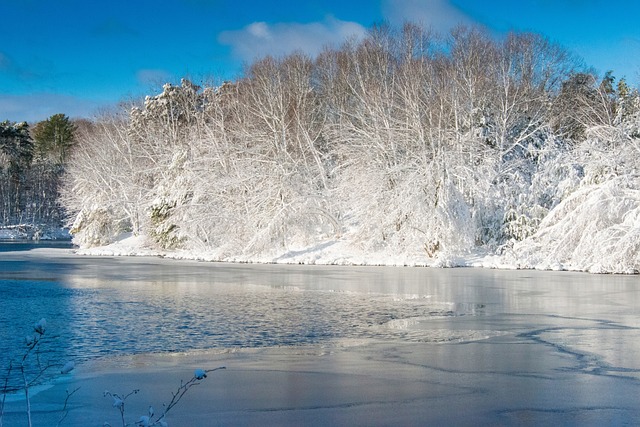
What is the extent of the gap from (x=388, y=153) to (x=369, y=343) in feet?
95.0

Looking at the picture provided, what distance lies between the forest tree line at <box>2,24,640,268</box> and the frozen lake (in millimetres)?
12062

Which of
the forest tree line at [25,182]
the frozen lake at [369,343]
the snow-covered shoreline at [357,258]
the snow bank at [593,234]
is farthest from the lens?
the forest tree line at [25,182]

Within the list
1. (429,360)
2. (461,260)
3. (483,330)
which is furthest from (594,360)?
(461,260)

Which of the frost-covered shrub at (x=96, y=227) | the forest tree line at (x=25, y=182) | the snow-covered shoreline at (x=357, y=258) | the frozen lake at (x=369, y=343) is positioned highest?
the forest tree line at (x=25, y=182)

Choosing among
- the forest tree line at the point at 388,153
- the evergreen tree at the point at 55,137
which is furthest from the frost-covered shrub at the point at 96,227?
the evergreen tree at the point at 55,137

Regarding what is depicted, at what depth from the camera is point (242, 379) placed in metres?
9.09

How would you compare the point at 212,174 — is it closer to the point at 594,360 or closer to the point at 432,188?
the point at 432,188

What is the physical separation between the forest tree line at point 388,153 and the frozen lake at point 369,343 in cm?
1206

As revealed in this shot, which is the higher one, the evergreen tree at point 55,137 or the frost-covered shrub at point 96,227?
the evergreen tree at point 55,137

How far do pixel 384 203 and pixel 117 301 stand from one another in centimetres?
2157

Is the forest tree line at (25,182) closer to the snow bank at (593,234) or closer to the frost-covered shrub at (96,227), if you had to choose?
the frost-covered shrub at (96,227)

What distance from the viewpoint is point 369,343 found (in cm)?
1188

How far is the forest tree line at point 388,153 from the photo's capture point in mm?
35625

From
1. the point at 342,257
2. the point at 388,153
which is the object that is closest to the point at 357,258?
the point at 342,257
